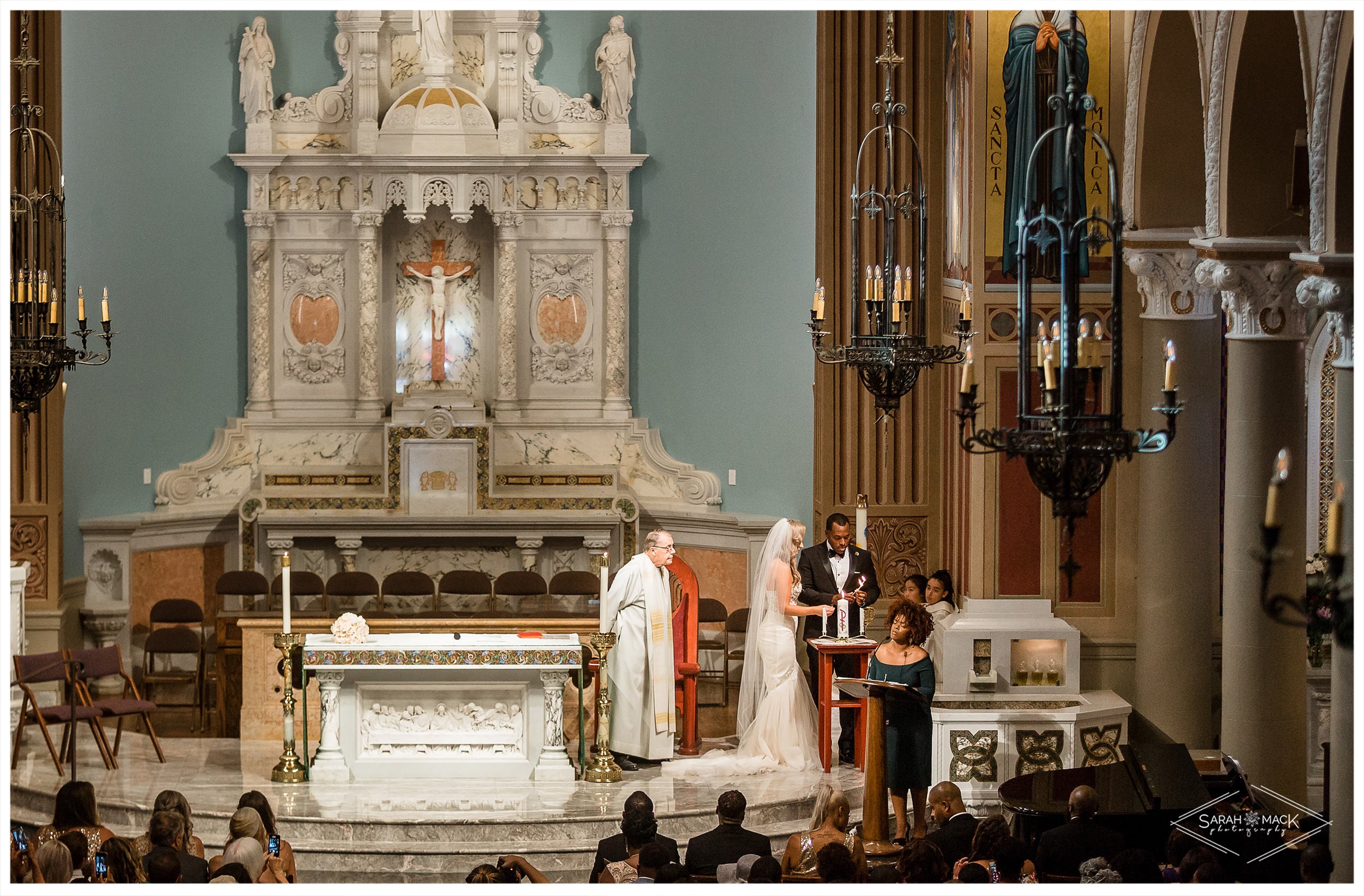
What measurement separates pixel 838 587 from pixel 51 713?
4.59 metres

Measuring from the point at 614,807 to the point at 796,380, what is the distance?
629 cm

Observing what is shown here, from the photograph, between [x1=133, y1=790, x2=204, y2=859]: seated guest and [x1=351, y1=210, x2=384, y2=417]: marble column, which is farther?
[x1=351, y1=210, x2=384, y2=417]: marble column

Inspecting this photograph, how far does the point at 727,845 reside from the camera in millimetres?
7594

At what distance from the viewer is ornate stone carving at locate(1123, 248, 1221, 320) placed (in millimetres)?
10570

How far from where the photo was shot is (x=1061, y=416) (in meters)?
6.44

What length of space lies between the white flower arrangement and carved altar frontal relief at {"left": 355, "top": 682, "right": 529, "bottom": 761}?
0.26 meters

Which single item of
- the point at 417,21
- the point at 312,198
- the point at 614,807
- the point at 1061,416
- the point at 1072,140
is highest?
the point at 417,21

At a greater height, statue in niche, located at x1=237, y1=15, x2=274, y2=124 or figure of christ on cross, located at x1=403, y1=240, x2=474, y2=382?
statue in niche, located at x1=237, y1=15, x2=274, y2=124

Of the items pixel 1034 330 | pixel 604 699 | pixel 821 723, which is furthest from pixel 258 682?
pixel 1034 330

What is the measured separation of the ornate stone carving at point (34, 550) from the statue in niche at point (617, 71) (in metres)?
5.63

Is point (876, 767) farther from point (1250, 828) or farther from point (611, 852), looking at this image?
point (1250, 828)

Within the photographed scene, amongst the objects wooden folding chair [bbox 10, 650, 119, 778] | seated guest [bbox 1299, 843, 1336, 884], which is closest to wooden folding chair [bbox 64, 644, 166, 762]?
wooden folding chair [bbox 10, 650, 119, 778]

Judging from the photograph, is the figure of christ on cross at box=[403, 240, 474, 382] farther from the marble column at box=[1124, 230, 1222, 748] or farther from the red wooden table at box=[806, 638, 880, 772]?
the marble column at box=[1124, 230, 1222, 748]

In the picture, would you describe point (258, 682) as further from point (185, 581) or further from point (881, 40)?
point (881, 40)
